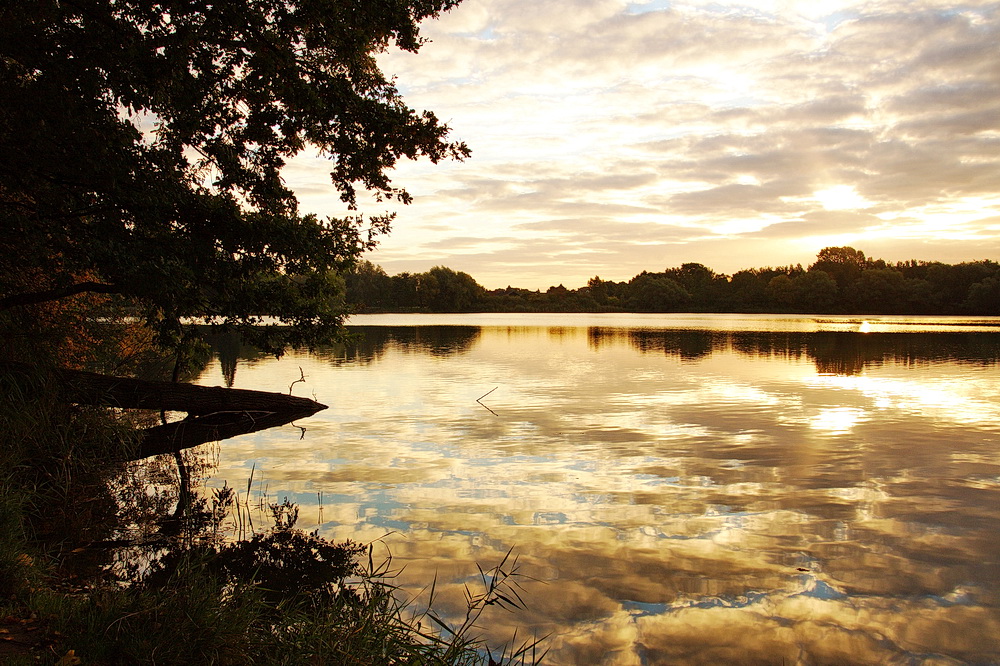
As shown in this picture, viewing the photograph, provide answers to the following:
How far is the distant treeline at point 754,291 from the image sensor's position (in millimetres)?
A: 120562

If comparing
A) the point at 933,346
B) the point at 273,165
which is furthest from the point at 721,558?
the point at 933,346

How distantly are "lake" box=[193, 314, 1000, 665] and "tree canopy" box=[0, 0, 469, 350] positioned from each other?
3.71m

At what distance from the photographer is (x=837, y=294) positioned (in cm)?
13625

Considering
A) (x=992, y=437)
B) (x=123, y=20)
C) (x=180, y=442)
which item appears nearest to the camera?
(x=123, y=20)

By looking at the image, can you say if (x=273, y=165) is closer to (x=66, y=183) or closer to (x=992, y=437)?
(x=66, y=183)

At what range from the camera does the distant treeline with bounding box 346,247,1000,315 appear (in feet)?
396

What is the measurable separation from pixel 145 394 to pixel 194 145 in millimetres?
4357

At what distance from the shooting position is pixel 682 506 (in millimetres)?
10195

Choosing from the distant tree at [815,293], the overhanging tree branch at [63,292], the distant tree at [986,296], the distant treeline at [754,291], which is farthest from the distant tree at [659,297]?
the overhanging tree branch at [63,292]

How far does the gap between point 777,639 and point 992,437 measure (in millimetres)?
12212

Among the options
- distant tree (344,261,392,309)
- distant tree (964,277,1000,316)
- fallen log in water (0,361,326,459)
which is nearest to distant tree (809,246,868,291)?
distant tree (964,277,1000,316)

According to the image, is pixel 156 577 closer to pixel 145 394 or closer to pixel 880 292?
pixel 145 394

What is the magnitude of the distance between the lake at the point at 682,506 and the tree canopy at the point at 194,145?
3709 millimetres

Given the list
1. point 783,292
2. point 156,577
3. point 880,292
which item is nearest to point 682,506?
point 156,577
